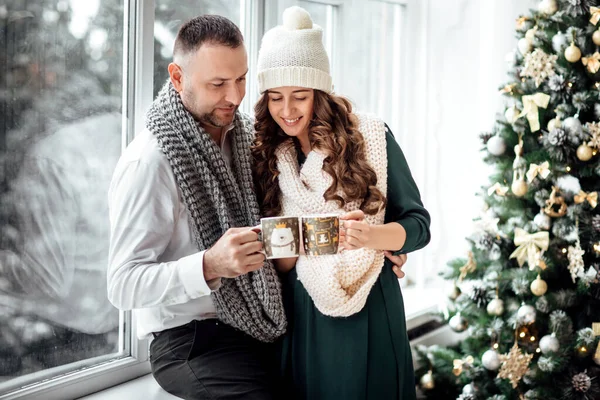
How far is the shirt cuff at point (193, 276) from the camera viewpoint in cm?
148

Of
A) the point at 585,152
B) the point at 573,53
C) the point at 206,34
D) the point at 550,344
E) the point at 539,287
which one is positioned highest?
the point at 573,53

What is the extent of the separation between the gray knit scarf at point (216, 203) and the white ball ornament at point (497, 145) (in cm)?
130

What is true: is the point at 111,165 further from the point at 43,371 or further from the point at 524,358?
the point at 524,358

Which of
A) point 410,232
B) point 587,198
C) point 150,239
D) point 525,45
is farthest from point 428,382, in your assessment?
point 150,239

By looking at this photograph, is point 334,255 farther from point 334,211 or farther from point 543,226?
point 543,226

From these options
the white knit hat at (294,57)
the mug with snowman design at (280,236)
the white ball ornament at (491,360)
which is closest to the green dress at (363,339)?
the white knit hat at (294,57)

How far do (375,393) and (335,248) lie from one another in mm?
553

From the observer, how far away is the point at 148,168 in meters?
1.60

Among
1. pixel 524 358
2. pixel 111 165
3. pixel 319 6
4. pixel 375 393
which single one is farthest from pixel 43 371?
pixel 319 6

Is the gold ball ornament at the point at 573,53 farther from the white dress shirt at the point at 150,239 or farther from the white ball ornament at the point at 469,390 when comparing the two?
the white dress shirt at the point at 150,239

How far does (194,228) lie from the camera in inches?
64.2

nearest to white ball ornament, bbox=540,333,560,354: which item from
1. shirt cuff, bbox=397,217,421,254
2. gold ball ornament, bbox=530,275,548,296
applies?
gold ball ornament, bbox=530,275,548,296

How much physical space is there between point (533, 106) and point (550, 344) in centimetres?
95

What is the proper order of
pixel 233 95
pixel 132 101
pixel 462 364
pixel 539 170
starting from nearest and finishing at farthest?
pixel 233 95
pixel 132 101
pixel 539 170
pixel 462 364
